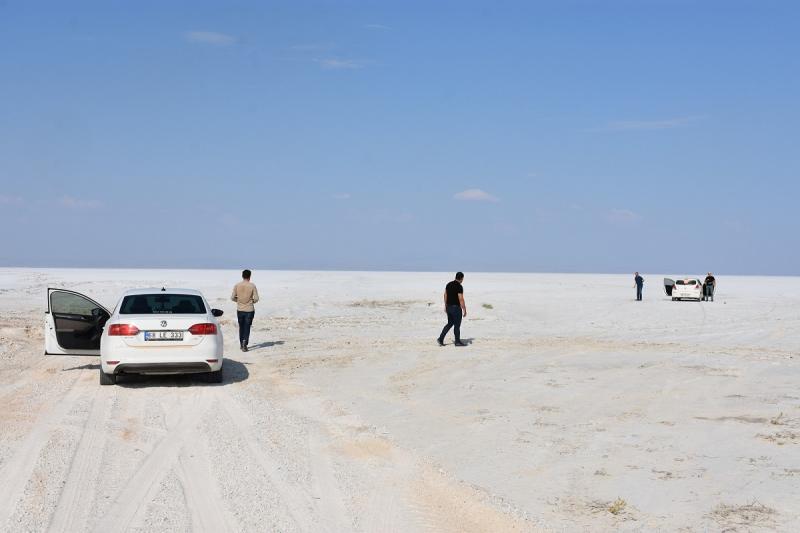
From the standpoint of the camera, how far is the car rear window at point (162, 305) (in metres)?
13.5

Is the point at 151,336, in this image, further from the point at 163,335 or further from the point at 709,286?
the point at 709,286

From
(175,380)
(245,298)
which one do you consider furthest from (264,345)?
(175,380)

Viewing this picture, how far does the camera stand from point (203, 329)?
13203 mm

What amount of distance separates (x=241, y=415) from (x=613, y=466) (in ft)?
15.8

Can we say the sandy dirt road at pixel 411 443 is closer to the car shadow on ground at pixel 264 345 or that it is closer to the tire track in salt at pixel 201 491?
the tire track in salt at pixel 201 491

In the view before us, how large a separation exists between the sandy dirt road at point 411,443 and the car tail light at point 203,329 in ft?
2.92

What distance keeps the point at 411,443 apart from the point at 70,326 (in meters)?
7.54

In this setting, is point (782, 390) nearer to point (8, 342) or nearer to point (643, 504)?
point (643, 504)

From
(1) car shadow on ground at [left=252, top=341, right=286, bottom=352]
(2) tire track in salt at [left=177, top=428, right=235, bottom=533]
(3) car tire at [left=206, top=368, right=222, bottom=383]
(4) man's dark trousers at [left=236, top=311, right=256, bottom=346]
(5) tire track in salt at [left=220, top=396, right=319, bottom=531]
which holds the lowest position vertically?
(1) car shadow on ground at [left=252, top=341, right=286, bottom=352]

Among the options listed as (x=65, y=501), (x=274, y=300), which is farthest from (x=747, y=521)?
(x=274, y=300)

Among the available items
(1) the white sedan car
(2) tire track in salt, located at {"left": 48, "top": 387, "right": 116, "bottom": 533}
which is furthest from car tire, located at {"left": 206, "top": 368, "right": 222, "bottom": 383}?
(2) tire track in salt, located at {"left": 48, "top": 387, "right": 116, "bottom": 533}

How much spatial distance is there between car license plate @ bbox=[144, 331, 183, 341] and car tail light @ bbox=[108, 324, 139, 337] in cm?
17

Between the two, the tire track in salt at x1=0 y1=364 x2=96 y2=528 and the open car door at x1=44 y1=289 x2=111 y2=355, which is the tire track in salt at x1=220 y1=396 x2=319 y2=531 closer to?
the tire track in salt at x1=0 y1=364 x2=96 y2=528

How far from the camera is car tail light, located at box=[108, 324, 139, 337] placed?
1283 cm
